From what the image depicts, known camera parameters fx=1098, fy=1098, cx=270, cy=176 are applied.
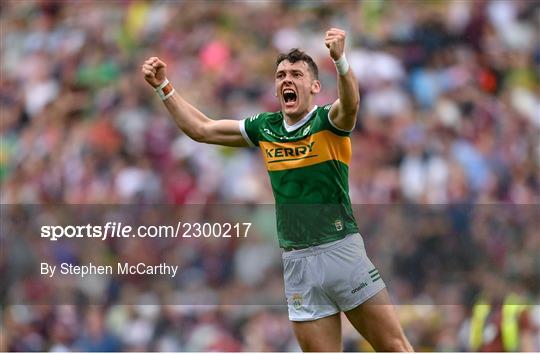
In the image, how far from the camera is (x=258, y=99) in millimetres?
10852

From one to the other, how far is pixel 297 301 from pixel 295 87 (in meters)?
1.11

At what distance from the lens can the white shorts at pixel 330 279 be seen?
18.3 feet

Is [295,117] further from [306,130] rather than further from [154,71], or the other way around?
[154,71]

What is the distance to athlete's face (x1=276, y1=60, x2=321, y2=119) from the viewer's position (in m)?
5.69

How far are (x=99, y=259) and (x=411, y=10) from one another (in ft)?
14.0

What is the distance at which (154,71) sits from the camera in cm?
592

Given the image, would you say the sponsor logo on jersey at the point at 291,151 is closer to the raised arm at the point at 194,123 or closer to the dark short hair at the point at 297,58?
the raised arm at the point at 194,123

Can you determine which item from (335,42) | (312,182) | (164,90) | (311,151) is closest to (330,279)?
(312,182)

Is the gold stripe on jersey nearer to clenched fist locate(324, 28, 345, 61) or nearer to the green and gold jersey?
the green and gold jersey

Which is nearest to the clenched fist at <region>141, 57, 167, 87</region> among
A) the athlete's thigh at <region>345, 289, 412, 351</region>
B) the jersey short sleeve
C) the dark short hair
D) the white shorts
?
the jersey short sleeve

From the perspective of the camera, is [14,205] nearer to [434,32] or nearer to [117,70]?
[117,70]

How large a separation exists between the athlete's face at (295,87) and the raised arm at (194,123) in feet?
1.22

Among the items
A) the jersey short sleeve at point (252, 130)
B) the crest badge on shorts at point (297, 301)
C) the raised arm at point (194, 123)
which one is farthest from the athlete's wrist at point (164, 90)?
the crest badge on shorts at point (297, 301)
